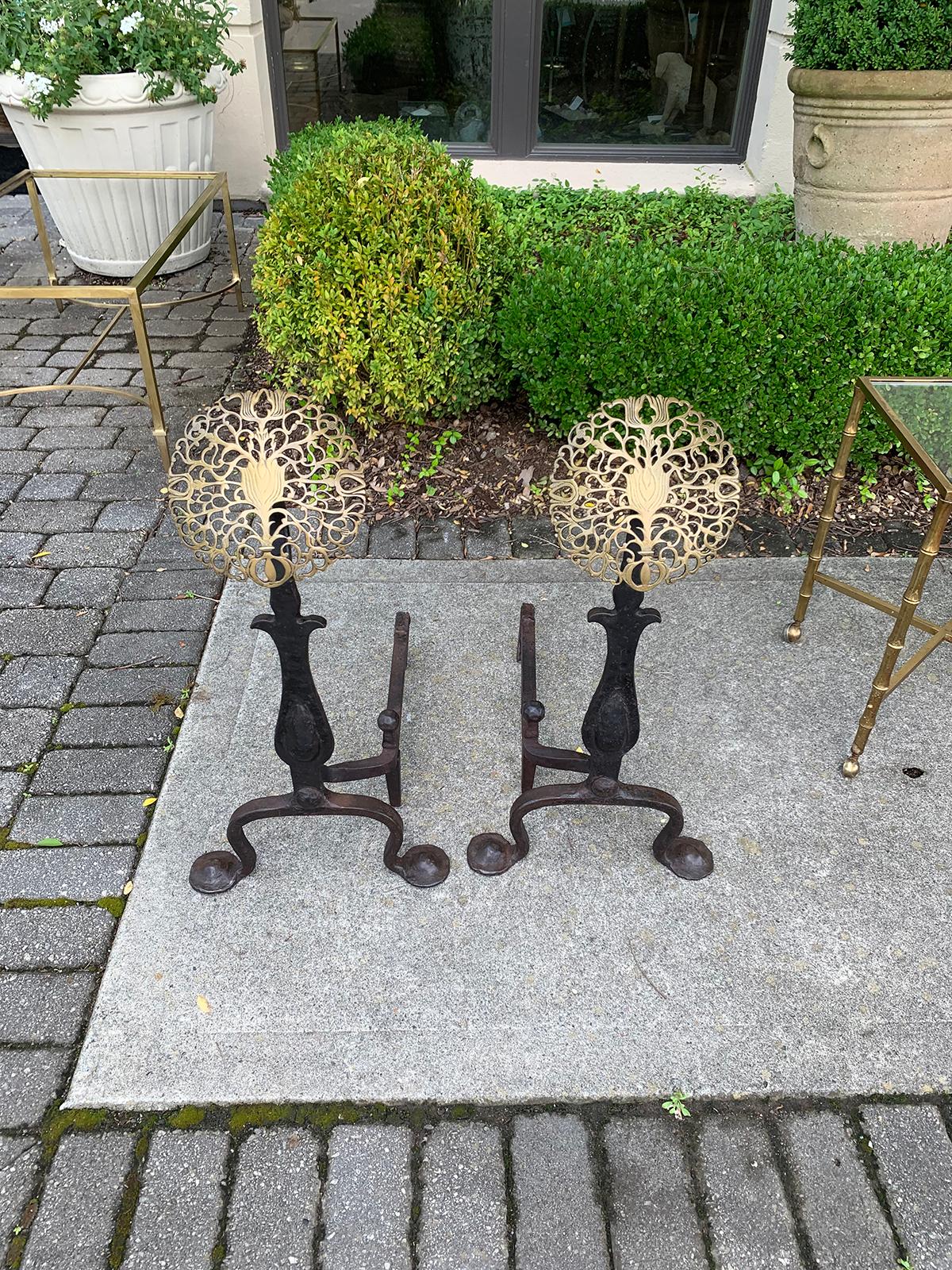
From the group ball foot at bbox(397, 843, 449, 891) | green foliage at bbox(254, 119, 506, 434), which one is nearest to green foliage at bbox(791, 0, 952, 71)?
green foliage at bbox(254, 119, 506, 434)

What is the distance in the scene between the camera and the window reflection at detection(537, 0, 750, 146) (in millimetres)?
6430

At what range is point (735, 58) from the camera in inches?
261

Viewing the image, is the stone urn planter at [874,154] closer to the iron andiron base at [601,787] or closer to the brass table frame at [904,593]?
the brass table frame at [904,593]

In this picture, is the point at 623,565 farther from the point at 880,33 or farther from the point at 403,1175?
the point at 880,33

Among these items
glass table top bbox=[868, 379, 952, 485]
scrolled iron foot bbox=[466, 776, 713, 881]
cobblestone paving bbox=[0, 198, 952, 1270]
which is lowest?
cobblestone paving bbox=[0, 198, 952, 1270]

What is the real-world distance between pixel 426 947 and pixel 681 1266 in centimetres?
86

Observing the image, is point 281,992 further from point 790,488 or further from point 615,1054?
point 790,488

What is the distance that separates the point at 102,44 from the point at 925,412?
5.01 metres

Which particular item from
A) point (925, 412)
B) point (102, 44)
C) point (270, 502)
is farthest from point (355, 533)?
point (102, 44)

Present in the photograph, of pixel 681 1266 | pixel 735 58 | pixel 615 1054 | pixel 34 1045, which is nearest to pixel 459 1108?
pixel 615 1054

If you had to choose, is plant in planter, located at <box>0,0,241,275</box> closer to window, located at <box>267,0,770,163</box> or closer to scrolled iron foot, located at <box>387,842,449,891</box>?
window, located at <box>267,0,770,163</box>

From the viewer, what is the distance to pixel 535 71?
6.52m

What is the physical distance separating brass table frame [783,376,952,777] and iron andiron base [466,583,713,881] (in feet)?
2.14

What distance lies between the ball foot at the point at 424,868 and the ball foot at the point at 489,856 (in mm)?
76
